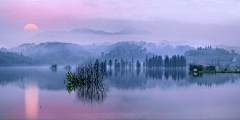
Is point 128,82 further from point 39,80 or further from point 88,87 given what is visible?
point 39,80

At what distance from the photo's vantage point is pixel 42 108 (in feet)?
56.2

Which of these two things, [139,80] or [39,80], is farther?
[39,80]

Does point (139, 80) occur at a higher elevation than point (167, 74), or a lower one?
lower

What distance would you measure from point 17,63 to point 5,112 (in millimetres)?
197396

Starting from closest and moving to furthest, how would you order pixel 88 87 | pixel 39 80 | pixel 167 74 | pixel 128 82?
pixel 88 87 < pixel 128 82 < pixel 39 80 < pixel 167 74

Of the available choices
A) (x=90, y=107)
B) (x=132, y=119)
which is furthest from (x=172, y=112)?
(x=90, y=107)

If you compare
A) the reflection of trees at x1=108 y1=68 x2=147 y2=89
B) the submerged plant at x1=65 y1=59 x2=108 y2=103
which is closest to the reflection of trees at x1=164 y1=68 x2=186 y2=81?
the reflection of trees at x1=108 y1=68 x2=147 y2=89

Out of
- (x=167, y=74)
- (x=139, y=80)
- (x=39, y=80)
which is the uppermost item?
(x=167, y=74)

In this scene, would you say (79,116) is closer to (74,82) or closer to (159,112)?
(159,112)

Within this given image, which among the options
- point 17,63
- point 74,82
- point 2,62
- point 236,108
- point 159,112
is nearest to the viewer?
point 159,112

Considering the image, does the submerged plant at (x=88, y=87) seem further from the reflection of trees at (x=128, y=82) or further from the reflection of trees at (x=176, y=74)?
the reflection of trees at (x=176, y=74)

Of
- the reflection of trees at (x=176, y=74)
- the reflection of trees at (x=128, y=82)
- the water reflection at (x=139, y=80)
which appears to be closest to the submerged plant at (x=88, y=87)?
the water reflection at (x=139, y=80)

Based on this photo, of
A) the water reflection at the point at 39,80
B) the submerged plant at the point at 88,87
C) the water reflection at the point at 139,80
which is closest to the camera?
the submerged plant at the point at 88,87

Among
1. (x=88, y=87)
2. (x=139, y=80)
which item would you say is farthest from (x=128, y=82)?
(x=88, y=87)
